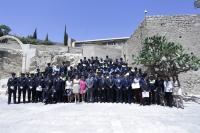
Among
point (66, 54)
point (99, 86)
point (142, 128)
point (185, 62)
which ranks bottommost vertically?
point (142, 128)

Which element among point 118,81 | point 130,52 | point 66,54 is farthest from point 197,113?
point 66,54

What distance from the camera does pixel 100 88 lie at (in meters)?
14.1

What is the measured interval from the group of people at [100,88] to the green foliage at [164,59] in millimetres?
1251

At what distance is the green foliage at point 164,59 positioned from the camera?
50.6 ft

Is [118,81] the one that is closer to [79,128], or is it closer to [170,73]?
[170,73]

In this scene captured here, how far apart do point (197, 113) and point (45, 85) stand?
6.46m

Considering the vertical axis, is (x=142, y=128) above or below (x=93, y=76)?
below

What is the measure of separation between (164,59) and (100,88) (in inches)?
146

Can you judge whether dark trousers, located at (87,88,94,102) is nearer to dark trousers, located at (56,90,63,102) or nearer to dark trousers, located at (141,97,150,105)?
dark trousers, located at (56,90,63,102)

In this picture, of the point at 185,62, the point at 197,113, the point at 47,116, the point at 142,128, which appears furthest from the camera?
the point at 185,62

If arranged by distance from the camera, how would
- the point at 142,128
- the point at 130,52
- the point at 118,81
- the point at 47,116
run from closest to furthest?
the point at 142,128, the point at 47,116, the point at 118,81, the point at 130,52

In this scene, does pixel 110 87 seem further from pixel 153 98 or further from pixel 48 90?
pixel 48 90

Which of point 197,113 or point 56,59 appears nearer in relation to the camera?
point 197,113

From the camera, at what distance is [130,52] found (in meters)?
25.0
